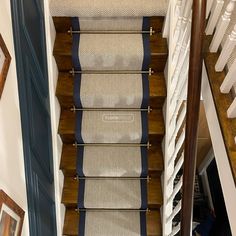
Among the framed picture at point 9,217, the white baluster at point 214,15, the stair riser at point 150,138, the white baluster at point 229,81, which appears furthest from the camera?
the stair riser at point 150,138

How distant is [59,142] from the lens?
288 cm

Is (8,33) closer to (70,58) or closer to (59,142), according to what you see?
(70,58)

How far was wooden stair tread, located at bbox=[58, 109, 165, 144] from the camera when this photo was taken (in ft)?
9.15

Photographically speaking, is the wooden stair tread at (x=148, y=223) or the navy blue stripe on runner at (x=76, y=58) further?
the wooden stair tread at (x=148, y=223)

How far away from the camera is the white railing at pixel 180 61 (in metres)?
1.61

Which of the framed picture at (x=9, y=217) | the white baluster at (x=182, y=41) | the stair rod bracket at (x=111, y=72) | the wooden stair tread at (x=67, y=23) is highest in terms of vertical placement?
the wooden stair tread at (x=67, y=23)

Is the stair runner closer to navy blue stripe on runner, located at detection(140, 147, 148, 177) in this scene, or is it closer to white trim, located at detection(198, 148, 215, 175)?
navy blue stripe on runner, located at detection(140, 147, 148, 177)

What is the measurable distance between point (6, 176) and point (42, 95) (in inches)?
34.3

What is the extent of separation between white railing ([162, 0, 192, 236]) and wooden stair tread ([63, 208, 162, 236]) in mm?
146

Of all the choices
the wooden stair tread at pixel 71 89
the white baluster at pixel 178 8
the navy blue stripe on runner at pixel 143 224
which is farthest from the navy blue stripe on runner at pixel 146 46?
the navy blue stripe on runner at pixel 143 224

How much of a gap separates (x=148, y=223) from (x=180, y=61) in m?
1.42

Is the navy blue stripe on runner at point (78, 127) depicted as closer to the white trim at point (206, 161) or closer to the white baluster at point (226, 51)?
the white baluster at point (226, 51)

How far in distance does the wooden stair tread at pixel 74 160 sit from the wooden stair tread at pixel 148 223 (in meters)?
0.35

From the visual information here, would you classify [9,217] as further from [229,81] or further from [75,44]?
[75,44]
